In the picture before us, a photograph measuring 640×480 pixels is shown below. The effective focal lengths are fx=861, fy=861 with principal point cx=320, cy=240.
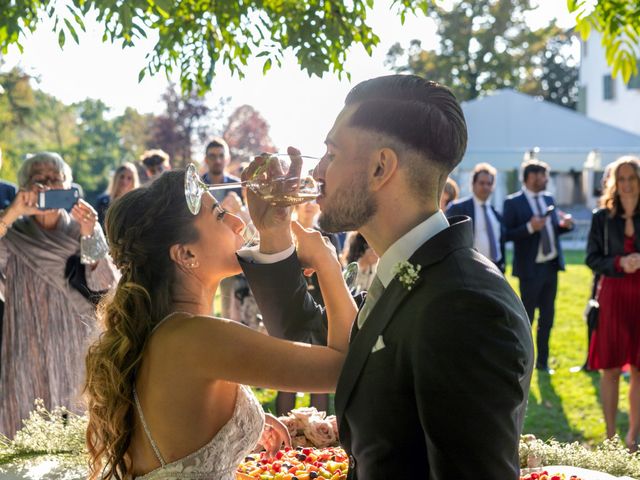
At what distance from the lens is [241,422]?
117 inches

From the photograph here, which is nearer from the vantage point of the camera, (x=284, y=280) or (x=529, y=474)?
(x=284, y=280)

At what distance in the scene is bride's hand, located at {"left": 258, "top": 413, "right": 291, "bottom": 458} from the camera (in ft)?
11.8

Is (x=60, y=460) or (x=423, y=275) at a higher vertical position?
(x=423, y=275)

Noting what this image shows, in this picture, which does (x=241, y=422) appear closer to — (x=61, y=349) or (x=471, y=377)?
(x=471, y=377)

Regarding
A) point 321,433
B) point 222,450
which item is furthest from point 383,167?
point 321,433

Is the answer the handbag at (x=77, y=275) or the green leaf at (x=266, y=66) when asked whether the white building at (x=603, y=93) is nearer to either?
the handbag at (x=77, y=275)

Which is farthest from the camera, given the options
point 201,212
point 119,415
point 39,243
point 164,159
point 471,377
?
point 164,159

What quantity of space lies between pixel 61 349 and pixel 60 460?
8.68ft

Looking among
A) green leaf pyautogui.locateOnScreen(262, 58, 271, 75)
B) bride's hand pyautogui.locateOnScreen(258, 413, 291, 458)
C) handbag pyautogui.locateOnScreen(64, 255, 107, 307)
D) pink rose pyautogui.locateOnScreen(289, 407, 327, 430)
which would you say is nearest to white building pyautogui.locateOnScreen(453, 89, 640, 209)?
handbag pyautogui.locateOnScreen(64, 255, 107, 307)

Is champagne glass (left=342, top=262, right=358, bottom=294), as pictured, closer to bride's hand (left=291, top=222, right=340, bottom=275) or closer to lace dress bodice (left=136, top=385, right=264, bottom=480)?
bride's hand (left=291, top=222, right=340, bottom=275)

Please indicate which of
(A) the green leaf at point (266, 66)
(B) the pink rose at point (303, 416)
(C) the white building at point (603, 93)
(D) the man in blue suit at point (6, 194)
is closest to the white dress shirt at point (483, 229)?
(A) the green leaf at point (266, 66)

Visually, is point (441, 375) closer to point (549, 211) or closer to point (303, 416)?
point (303, 416)

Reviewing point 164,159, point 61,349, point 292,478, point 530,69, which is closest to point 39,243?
point 61,349

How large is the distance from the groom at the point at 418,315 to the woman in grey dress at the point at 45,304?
4731mm
